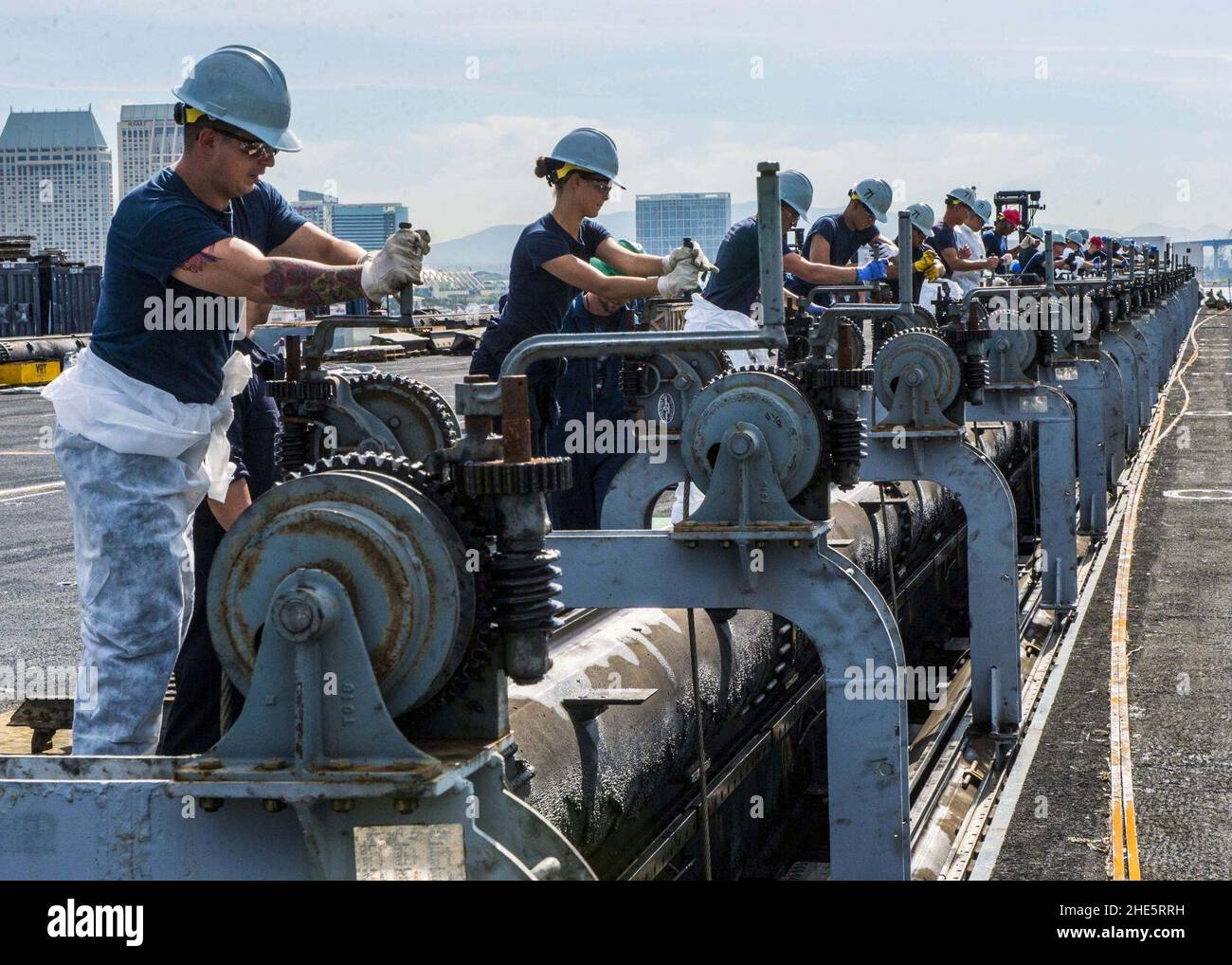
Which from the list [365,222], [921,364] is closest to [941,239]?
[921,364]

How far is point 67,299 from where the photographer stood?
37.9m

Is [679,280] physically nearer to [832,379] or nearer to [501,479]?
[832,379]

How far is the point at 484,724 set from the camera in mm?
3000

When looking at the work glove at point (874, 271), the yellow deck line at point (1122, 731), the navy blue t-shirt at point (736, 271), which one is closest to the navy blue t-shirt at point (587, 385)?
the navy blue t-shirt at point (736, 271)

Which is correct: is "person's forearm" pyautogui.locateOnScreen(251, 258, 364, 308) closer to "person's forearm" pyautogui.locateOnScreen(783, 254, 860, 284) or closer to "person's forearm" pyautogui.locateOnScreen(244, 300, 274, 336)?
"person's forearm" pyautogui.locateOnScreen(244, 300, 274, 336)

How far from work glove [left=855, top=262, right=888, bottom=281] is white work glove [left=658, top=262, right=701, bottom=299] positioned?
4.27 m

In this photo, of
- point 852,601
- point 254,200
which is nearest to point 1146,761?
point 852,601

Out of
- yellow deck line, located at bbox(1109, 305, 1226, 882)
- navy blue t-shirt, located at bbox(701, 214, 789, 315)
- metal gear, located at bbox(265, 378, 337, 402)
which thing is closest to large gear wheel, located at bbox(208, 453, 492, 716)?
metal gear, located at bbox(265, 378, 337, 402)

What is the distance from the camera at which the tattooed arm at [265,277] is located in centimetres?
347

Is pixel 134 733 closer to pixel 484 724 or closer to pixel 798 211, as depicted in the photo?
pixel 484 724

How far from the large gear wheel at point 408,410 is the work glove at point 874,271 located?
4.52 m

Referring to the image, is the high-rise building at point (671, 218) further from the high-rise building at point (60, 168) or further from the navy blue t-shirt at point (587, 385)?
the high-rise building at point (60, 168)

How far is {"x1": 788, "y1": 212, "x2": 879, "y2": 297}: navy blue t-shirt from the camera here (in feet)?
33.2

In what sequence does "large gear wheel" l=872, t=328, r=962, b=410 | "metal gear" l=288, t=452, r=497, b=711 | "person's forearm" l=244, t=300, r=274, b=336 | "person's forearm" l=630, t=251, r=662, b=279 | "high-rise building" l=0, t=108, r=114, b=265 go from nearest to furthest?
1. "metal gear" l=288, t=452, r=497, b=711
2. "person's forearm" l=244, t=300, r=274, b=336
3. "person's forearm" l=630, t=251, r=662, b=279
4. "large gear wheel" l=872, t=328, r=962, b=410
5. "high-rise building" l=0, t=108, r=114, b=265
